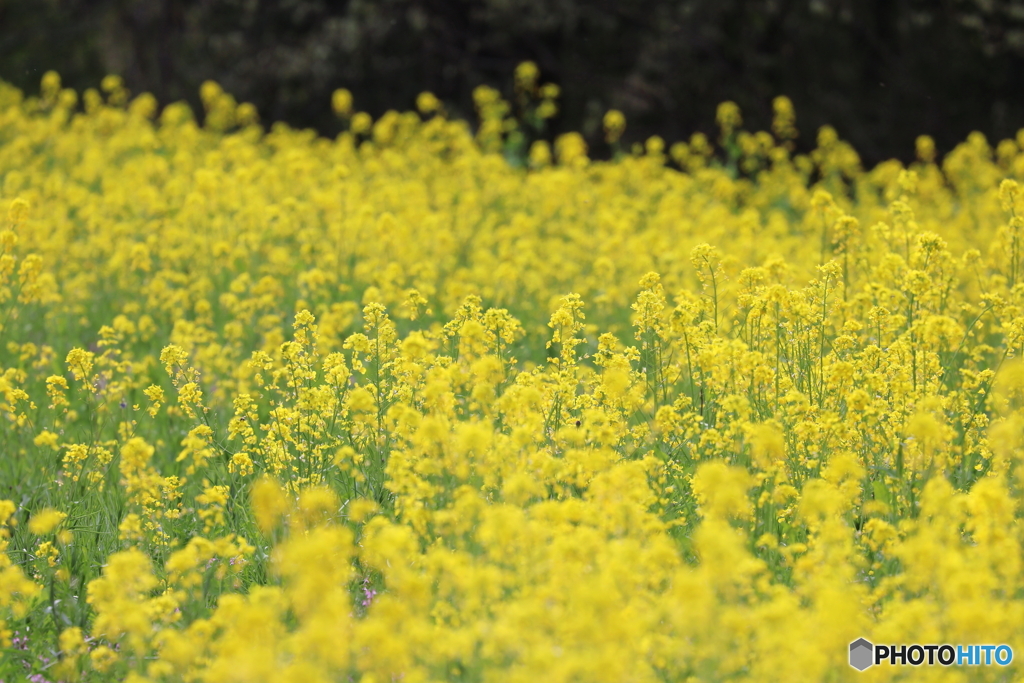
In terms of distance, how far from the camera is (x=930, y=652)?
2.95m

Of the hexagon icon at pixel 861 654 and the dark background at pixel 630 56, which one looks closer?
the hexagon icon at pixel 861 654

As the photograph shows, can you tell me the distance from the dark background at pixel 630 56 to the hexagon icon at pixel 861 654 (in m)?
8.57

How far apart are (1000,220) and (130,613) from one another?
24.3 ft

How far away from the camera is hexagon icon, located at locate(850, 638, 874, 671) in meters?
2.88

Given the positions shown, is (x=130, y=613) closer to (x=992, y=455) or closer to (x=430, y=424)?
(x=430, y=424)

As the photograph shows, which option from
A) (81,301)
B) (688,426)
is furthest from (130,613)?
(81,301)
